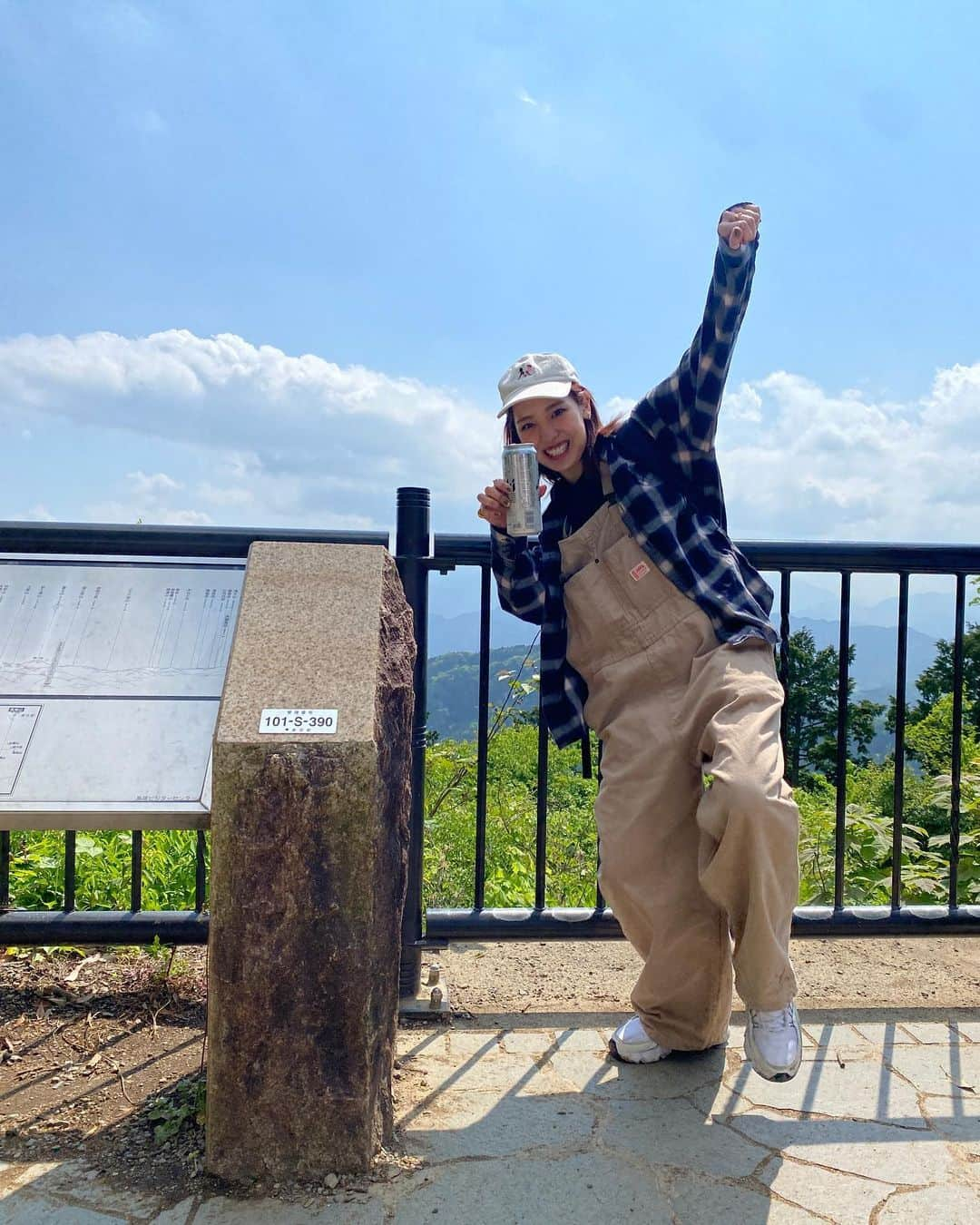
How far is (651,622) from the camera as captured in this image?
2.68m

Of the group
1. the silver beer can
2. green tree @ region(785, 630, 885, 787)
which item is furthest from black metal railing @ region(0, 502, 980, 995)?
green tree @ region(785, 630, 885, 787)

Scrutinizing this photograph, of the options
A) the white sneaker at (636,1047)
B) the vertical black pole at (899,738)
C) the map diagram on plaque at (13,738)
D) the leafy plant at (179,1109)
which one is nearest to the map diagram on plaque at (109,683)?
the map diagram on plaque at (13,738)

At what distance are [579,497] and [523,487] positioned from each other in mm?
356

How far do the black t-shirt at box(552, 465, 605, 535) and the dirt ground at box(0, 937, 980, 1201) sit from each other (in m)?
1.64

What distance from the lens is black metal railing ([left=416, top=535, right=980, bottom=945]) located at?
10.8ft

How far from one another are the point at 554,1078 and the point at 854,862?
289 cm

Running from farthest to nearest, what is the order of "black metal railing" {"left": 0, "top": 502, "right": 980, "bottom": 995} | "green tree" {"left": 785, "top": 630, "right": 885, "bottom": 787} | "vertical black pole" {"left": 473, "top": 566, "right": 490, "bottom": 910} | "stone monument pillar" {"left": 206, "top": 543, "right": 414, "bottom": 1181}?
"green tree" {"left": 785, "top": 630, "right": 885, "bottom": 787}, "vertical black pole" {"left": 473, "top": 566, "right": 490, "bottom": 910}, "black metal railing" {"left": 0, "top": 502, "right": 980, "bottom": 995}, "stone monument pillar" {"left": 206, "top": 543, "right": 414, "bottom": 1181}

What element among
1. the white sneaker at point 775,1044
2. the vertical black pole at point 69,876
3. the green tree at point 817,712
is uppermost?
the vertical black pole at point 69,876

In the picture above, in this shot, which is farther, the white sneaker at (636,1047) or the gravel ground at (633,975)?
the gravel ground at (633,975)

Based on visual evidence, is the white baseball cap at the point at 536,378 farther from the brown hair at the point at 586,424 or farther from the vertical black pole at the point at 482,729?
the vertical black pole at the point at 482,729

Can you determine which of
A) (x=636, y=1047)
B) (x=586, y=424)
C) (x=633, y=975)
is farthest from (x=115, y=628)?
(x=633, y=975)

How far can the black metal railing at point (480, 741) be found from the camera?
9.94 feet

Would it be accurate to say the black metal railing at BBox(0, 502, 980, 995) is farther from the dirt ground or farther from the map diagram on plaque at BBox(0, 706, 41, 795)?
the map diagram on plaque at BBox(0, 706, 41, 795)

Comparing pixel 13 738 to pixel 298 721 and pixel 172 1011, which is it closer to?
pixel 298 721
